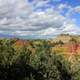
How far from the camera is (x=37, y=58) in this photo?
8444 cm

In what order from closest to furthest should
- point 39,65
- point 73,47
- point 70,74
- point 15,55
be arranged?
point 15,55 < point 39,65 < point 70,74 < point 73,47

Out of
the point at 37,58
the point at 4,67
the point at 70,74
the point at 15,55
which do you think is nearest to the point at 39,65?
the point at 37,58

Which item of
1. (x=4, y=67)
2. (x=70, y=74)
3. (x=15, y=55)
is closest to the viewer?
(x=4, y=67)

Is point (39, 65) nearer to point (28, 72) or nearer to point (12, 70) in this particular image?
point (28, 72)

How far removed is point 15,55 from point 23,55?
15.3 ft

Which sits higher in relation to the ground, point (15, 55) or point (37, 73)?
point (15, 55)

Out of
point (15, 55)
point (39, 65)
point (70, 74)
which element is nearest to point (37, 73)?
point (39, 65)

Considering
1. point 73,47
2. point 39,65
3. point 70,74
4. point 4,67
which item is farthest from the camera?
point 73,47

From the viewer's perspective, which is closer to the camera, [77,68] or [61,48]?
[77,68]

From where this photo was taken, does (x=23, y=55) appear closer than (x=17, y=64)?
No

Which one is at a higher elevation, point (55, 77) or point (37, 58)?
point (37, 58)

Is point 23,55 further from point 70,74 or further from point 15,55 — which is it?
point 70,74

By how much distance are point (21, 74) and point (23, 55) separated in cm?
782

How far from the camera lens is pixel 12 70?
72.2m
